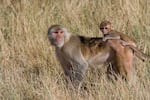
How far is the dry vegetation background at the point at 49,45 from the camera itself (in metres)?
6.04

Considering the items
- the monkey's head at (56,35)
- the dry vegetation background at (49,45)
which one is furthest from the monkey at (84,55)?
the dry vegetation background at (49,45)

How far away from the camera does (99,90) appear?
6.10 metres

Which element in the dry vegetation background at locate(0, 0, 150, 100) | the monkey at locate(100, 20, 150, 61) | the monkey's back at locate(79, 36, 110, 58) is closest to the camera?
the dry vegetation background at locate(0, 0, 150, 100)

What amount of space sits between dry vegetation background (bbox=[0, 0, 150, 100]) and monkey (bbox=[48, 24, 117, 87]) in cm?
12

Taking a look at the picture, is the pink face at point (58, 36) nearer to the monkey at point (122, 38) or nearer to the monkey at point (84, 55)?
the monkey at point (84, 55)

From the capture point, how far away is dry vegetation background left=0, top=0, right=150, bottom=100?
604cm

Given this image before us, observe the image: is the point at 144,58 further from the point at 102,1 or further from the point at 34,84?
the point at 102,1

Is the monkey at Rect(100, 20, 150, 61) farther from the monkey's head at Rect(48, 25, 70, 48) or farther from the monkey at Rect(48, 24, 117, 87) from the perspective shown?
the monkey's head at Rect(48, 25, 70, 48)

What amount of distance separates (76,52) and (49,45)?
0.99 metres

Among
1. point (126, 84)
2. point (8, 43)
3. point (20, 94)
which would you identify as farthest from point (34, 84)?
point (8, 43)

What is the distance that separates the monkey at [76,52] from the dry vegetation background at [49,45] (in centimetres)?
12

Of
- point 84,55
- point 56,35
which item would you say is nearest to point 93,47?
point 84,55

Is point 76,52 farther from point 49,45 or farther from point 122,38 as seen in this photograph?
point 49,45

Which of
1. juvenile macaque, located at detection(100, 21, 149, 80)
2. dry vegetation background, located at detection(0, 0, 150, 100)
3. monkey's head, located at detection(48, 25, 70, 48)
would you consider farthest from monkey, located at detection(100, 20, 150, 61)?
monkey's head, located at detection(48, 25, 70, 48)
